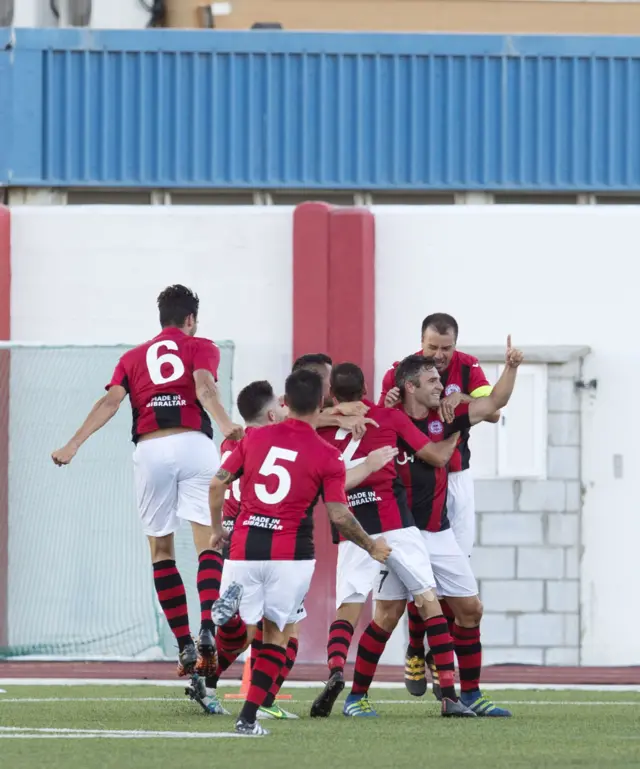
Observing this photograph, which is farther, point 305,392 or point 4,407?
point 4,407

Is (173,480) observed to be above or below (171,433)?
below

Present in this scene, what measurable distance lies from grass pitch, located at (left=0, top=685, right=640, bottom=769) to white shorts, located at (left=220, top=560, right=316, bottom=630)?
0.54m

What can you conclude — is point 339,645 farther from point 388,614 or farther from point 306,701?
point 306,701

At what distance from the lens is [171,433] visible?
33.4 ft

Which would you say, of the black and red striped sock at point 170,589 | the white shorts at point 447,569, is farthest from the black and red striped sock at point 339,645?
the black and red striped sock at point 170,589

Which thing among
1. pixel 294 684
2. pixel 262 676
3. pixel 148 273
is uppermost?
pixel 148 273

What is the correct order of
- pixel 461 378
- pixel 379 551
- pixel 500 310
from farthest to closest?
pixel 500 310 → pixel 461 378 → pixel 379 551

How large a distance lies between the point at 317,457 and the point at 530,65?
34.4ft

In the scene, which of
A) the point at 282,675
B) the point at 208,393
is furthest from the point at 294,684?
the point at 282,675

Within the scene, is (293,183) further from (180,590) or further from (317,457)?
(317,457)

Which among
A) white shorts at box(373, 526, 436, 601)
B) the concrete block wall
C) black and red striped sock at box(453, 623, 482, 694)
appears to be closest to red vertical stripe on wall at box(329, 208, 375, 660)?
the concrete block wall

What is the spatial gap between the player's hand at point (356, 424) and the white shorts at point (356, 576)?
2.49 ft

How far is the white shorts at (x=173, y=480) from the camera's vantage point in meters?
10.2

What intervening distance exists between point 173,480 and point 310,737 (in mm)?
2124
